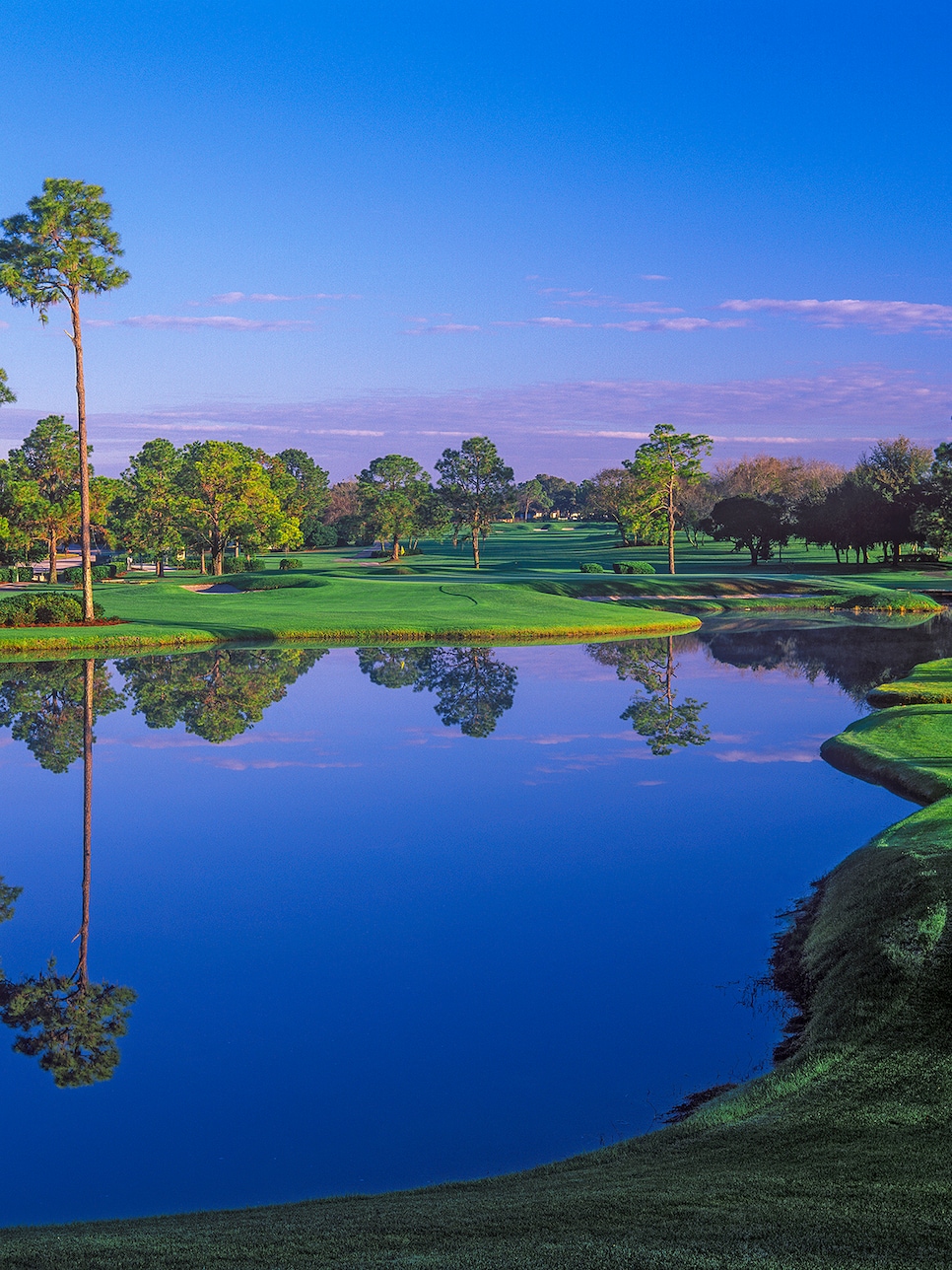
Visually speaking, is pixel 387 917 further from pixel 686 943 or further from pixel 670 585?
pixel 670 585

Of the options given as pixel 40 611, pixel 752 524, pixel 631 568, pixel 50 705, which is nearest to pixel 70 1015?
pixel 50 705

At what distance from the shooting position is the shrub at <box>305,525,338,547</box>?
134625 millimetres

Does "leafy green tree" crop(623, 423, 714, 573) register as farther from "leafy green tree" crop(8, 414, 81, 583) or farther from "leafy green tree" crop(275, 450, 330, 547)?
"leafy green tree" crop(275, 450, 330, 547)

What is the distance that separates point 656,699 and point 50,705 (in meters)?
16.4

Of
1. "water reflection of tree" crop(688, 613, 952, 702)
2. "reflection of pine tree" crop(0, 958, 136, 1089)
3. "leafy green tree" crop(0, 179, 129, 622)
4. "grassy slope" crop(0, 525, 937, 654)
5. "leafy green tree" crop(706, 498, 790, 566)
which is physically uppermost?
"leafy green tree" crop(0, 179, 129, 622)

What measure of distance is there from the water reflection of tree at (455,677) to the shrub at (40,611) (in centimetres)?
1274

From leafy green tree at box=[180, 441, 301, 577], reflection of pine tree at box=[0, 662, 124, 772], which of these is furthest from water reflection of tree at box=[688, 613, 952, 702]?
leafy green tree at box=[180, 441, 301, 577]

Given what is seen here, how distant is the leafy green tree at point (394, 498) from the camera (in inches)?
4333

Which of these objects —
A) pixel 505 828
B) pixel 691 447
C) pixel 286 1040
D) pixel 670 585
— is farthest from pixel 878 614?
pixel 286 1040

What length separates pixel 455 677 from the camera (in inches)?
1432

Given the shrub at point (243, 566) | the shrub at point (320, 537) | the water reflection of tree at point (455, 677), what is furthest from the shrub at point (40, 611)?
the shrub at point (320, 537)

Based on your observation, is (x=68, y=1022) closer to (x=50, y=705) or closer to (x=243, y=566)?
(x=50, y=705)

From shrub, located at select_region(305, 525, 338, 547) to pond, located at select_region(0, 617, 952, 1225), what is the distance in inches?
4193

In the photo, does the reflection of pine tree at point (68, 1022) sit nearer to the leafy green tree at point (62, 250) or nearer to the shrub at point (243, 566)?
the leafy green tree at point (62, 250)
